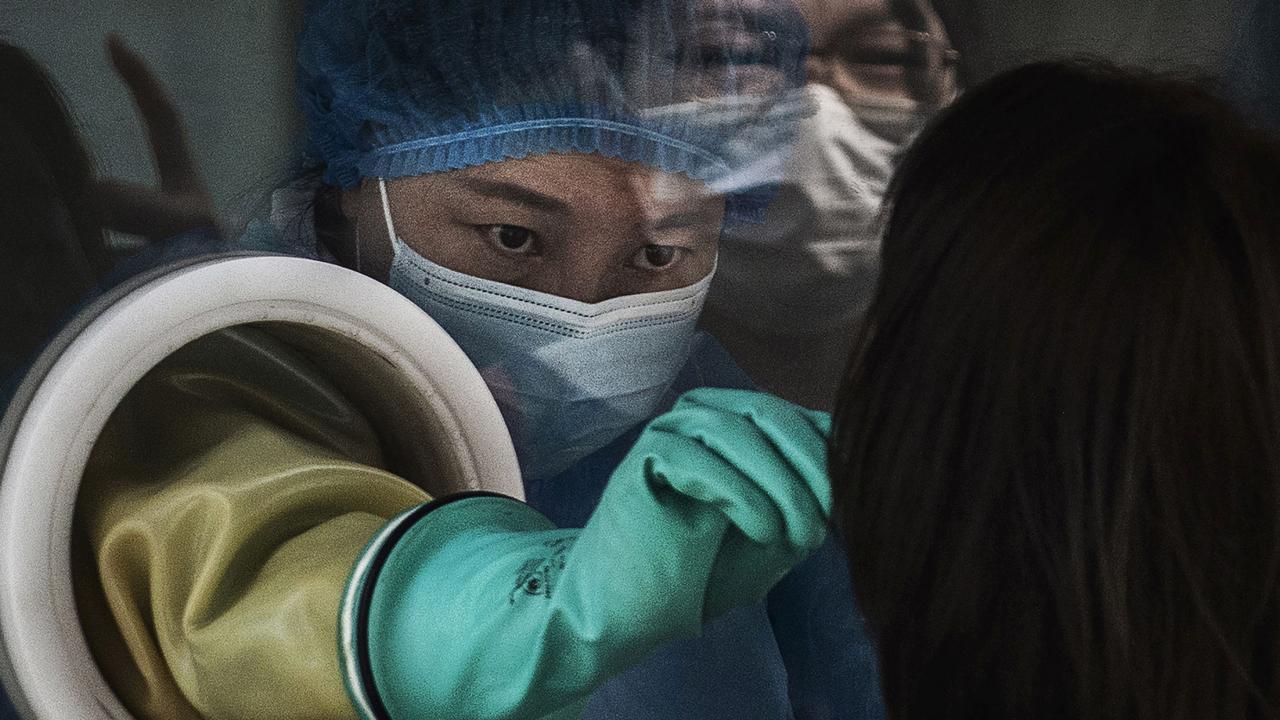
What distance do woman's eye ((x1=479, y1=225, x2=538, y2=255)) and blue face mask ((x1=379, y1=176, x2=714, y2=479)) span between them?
0.03m

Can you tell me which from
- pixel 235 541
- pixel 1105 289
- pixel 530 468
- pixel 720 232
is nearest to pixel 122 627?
pixel 235 541

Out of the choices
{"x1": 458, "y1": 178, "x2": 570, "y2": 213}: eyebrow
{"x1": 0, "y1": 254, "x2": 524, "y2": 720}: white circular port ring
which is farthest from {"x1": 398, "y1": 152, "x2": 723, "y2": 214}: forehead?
{"x1": 0, "y1": 254, "x2": 524, "y2": 720}: white circular port ring

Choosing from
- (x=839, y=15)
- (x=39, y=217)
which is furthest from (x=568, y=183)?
(x=39, y=217)

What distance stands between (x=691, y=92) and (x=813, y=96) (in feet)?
0.30

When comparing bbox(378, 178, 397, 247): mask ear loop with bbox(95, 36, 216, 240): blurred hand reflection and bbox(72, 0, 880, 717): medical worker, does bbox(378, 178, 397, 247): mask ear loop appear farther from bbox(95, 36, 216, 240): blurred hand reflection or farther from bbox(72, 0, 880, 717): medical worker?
bbox(95, 36, 216, 240): blurred hand reflection

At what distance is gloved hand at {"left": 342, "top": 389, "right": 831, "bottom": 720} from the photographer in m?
0.57

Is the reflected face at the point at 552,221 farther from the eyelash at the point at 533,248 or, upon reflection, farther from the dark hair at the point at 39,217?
the dark hair at the point at 39,217

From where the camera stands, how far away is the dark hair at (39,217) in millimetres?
795

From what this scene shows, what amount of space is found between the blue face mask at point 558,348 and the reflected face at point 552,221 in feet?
0.03

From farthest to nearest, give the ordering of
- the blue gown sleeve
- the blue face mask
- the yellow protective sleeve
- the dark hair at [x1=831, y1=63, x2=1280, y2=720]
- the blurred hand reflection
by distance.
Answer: the blue gown sleeve, the blue face mask, the blurred hand reflection, the yellow protective sleeve, the dark hair at [x1=831, y1=63, x2=1280, y2=720]

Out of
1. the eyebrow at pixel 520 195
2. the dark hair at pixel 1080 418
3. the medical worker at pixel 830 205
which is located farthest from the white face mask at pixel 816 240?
the dark hair at pixel 1080 418

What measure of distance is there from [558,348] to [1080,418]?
0.45m

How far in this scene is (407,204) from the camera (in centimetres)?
91

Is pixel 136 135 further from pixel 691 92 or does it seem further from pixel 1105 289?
pixel 1105 289
